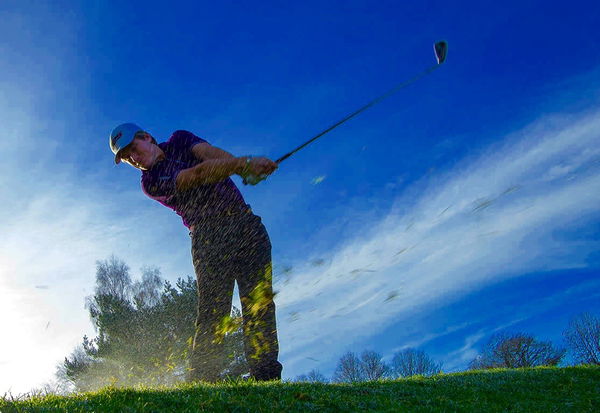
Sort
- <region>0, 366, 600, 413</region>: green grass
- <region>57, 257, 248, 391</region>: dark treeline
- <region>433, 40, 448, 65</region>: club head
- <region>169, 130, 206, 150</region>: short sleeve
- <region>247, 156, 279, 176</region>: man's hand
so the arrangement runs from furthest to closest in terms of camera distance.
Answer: <region>57, 257, 248, 391</region>: dark treeline < <region>433, 40, 448, 65</region>: club head < <region>169, 130, 206, 150</region>: short sleeve < <region>247, 156, 279, 176</region>: man's hand < <region>0, 366, 600, 413</region>: green grass

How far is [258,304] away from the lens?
5.25 metres

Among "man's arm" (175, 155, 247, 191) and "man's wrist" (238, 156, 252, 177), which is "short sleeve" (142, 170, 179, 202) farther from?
"man's wrist" (238, 156, 252, 177)

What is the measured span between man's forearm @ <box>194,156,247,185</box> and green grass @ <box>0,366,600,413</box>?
6.76 feet

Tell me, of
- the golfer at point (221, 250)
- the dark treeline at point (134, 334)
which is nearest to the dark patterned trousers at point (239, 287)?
the golfer at point (221, 250)

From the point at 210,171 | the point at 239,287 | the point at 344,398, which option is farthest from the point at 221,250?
the point at 344,398

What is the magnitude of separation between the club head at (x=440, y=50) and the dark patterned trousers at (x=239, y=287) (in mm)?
3486

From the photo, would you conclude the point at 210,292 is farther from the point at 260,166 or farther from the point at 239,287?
the point at 260,166

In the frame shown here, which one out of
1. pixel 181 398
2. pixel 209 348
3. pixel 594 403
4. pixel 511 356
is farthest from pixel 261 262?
pixel 511 356

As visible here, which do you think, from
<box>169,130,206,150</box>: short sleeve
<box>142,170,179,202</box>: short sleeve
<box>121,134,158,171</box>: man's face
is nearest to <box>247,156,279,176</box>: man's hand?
<box>169,130,206,150</box>: short sleeve

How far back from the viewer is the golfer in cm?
520

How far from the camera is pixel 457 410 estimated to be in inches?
193

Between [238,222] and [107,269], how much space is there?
1191 inches

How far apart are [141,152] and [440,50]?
4.20m

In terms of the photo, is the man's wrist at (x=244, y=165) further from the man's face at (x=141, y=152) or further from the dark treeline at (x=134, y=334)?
the dark treeline at (x=134, y=334)
